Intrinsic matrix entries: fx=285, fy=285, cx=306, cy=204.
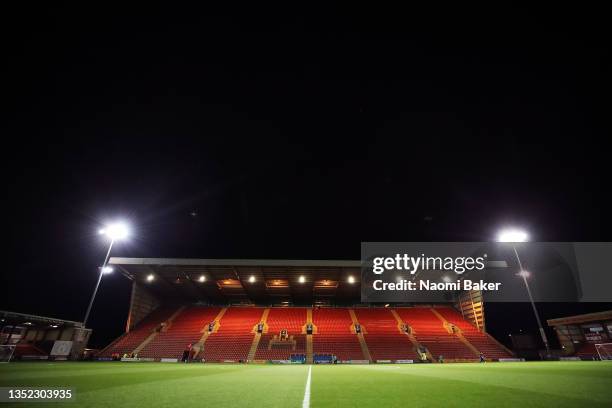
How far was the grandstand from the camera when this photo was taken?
24969 millimetres

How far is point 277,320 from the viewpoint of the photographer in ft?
98.7

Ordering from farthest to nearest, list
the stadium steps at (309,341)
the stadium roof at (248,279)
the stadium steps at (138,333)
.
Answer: the stadium steps at (138,333), the stadium roof at (248,279), the stadium steps at (309,341)

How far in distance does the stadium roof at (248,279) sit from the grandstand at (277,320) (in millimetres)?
95

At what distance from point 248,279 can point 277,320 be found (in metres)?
5.63

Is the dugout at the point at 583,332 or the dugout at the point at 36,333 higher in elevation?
the dugout at the point at 583,332

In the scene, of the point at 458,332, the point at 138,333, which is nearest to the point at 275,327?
the point at 138,333

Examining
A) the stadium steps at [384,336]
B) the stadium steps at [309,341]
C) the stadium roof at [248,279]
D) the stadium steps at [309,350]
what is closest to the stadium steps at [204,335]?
the stadium roof at [248,279]

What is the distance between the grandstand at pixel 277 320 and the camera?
81.9ft

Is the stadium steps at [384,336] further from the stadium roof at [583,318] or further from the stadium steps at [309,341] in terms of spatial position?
the stadium roof at [583,318]

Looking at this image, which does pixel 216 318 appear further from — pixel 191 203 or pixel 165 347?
pixel 191 203

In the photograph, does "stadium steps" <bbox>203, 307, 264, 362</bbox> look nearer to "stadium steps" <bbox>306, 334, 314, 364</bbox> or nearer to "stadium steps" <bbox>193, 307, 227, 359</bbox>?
"stadium steps" <bbox>193, 307, 227, 359</bbox>

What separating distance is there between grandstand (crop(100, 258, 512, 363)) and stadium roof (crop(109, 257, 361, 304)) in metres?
0.09

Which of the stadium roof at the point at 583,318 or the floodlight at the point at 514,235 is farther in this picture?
the stadium roof at the point at 583,318

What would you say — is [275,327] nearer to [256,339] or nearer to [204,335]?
[256,339]
